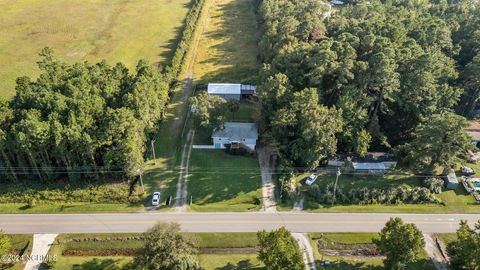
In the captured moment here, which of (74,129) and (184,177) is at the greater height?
(74,129)

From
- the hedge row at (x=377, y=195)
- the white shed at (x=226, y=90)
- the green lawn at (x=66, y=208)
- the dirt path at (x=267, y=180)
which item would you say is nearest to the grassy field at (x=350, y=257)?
the hedge row at (x=377, y=195)

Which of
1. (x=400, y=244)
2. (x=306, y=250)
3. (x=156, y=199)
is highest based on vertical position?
(x=156, y=199)

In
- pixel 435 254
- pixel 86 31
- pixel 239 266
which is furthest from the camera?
pixel 86 31

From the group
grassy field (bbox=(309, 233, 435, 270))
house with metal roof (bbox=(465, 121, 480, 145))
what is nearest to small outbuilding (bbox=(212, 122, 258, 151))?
grassy field (bbox=(309, 233, 435, 270))

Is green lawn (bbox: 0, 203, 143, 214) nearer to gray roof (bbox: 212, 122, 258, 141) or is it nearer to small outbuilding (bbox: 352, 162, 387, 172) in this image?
gray roof (bbox: 212, 122, 258, 141)

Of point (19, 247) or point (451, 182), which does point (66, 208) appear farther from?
point (451, 182)

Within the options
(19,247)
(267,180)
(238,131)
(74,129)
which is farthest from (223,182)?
(19,247)

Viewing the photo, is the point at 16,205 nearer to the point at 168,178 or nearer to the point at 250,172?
the point at 168,178

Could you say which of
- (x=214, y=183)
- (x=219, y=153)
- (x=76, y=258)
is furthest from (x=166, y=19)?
(x=76, y=258)
